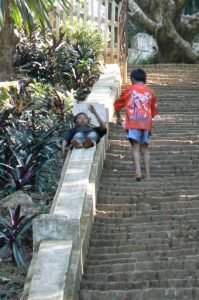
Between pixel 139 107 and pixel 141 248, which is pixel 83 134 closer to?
pixel 139 107

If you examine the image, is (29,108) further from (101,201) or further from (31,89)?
(101,201)

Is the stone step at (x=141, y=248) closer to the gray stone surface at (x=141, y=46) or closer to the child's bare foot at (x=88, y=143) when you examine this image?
the child's bare foot at (x=88, y=143)

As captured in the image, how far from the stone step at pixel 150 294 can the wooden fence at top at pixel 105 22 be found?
32.0 ft

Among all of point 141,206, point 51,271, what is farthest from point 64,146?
point 51,271

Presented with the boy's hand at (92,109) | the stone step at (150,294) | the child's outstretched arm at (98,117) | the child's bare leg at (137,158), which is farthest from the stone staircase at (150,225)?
the boy's hand at (92,109)

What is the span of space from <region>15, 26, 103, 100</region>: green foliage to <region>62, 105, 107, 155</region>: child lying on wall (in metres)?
4.32

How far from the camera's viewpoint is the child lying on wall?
8.48 meters

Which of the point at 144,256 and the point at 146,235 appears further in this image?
the point at 146,235

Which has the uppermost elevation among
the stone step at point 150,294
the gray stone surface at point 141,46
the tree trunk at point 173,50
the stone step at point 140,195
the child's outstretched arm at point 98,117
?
the child's outstretched arm at point 98,117

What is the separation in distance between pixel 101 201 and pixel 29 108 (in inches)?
112

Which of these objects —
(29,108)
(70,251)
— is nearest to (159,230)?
(70,251)

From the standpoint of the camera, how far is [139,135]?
29.1 feet

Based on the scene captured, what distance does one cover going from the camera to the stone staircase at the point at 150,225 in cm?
627

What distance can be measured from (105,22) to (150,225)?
29.0 ft
